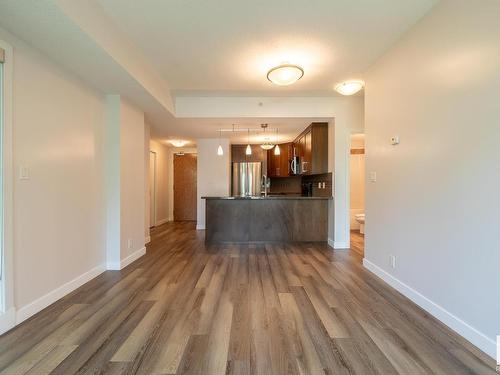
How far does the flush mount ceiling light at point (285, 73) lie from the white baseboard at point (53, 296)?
129 inches

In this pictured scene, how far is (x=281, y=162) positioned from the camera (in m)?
A: 6.84

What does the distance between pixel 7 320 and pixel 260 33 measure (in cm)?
331

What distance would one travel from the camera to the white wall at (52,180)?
1.95 m

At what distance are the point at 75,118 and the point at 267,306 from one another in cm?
287

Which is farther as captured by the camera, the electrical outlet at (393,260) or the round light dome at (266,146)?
the round light dome at (266,146)

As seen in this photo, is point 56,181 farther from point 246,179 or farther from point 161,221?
point 246,179

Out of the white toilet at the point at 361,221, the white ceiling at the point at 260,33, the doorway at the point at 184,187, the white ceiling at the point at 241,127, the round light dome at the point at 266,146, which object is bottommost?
the white toilet at the point at 361,221

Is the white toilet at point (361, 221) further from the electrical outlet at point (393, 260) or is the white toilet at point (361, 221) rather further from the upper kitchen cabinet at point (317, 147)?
the electrical outlet at point (393, 260)

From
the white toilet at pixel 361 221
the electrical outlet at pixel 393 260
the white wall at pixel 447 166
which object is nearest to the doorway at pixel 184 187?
the white toilet at pixel 361 221

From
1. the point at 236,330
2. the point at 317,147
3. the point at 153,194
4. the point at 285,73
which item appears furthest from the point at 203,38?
the point at 153,194

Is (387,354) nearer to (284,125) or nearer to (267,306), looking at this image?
(267,306)

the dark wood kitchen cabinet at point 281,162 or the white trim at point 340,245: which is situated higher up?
the dark wood kitchen cabinet at point 281,162

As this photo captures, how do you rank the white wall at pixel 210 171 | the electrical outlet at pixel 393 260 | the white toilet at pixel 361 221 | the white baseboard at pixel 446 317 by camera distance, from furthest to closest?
the white wall at pixel 210 171, the white toilet at pixel 361 221, the electrical outlet at pixel 393 260, the white baseboard at pixel 446 317

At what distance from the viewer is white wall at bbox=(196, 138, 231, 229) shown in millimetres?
6227
